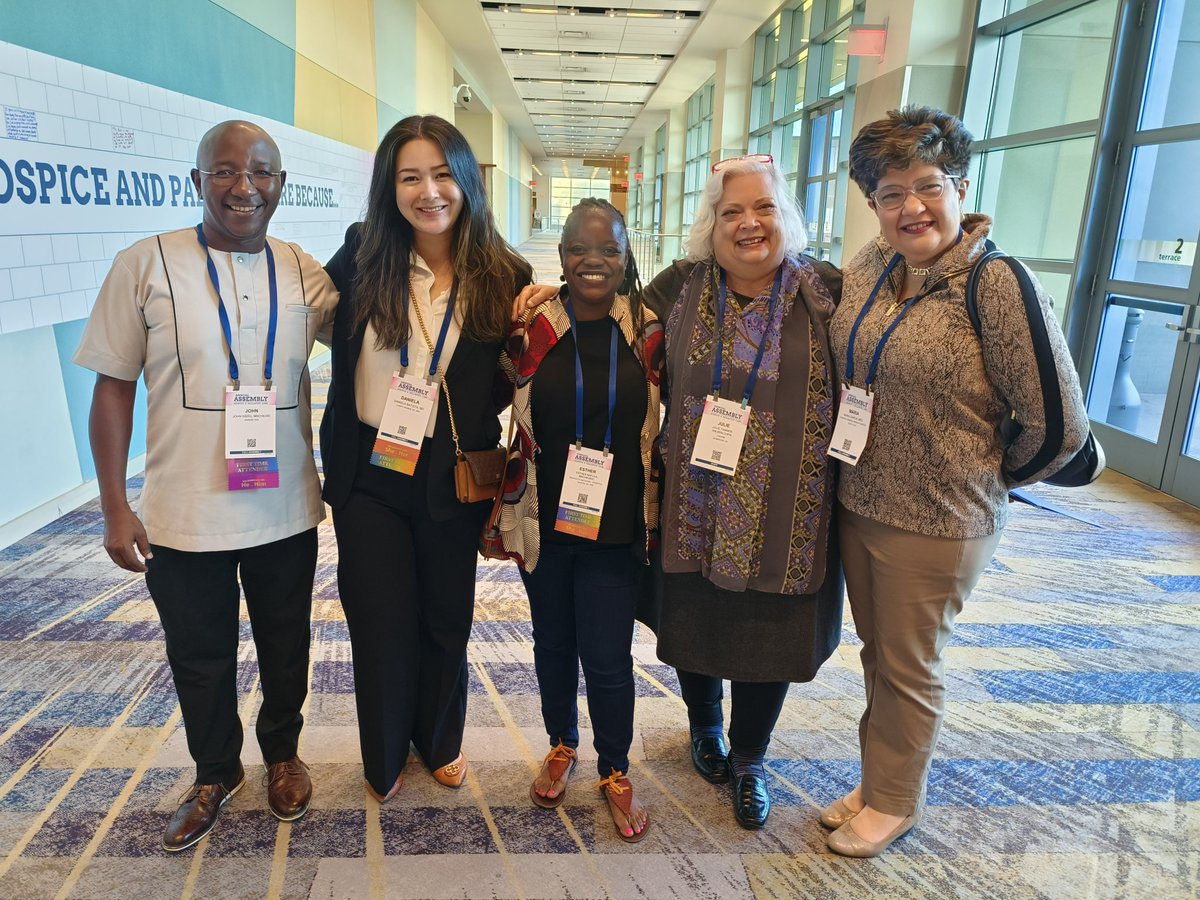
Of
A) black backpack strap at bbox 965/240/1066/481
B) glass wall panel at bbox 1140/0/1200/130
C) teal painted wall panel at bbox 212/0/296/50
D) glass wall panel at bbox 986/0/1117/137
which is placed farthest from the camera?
teal painted wall panel at bbox 212/0/296/50

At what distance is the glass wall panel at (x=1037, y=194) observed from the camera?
17.7 feet

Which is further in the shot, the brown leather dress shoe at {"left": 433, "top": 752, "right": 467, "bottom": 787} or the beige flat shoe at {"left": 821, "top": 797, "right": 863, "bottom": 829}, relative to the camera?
the brown leather dress shoe at {"left": 433, "top": 752, "right": 467, "bottom": 787}

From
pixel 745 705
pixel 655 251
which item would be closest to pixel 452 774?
pixel 745 705

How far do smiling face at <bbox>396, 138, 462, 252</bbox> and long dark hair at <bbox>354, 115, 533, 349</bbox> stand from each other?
0.02m

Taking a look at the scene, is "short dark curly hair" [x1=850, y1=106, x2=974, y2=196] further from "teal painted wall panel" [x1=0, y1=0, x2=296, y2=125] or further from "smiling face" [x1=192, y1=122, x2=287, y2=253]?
"teal painted wall panel" [x1=0, y1=0, x2=296, y2=125]

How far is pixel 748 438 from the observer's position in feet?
5.51

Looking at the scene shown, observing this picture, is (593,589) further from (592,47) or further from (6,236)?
(592,47)

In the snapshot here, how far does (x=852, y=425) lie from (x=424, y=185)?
41.5 inches

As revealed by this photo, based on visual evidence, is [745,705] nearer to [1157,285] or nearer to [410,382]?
[410,382]

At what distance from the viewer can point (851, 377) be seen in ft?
5.50

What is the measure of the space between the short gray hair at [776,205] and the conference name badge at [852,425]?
360mm

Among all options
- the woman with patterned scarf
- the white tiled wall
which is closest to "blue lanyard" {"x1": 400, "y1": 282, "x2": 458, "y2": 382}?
the woman with patterned scarf

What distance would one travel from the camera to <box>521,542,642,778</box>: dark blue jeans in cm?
179

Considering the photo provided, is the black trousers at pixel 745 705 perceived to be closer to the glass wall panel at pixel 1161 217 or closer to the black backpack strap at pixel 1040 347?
the black backpack strap at pixel 1040 347
